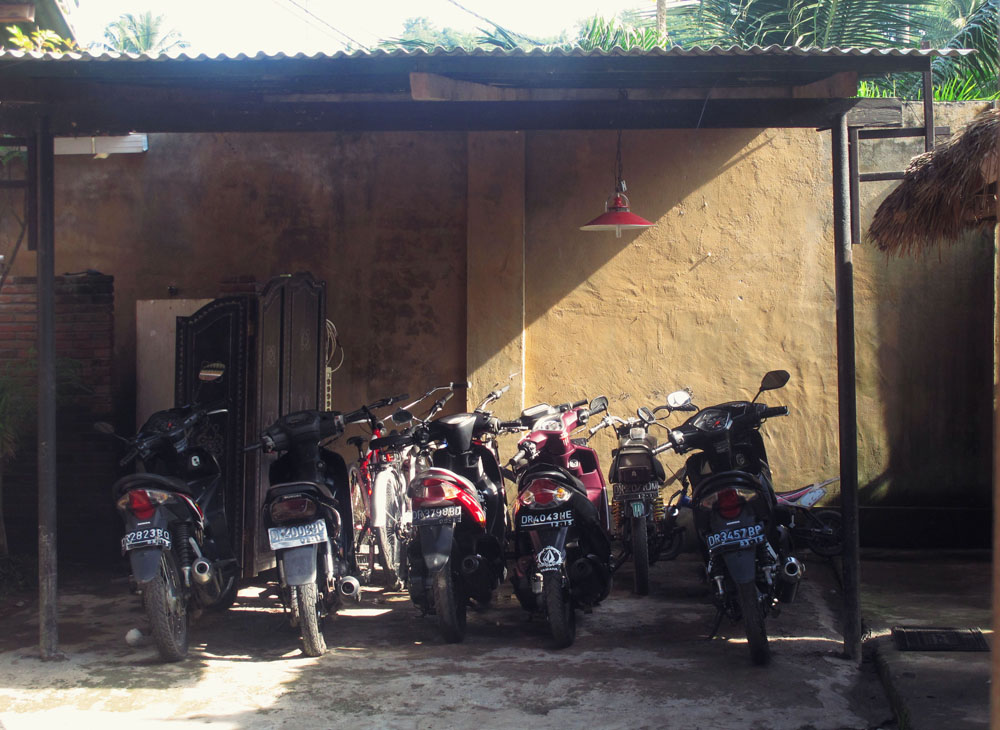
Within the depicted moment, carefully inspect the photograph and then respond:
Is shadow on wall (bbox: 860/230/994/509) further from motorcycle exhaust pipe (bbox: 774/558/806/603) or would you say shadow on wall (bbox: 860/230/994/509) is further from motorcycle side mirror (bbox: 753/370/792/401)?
motorcycle exhaust pipe (bbox: 774/558/806/603)

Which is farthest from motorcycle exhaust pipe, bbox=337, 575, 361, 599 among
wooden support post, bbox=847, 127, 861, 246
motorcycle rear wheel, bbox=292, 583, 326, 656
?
wooden support post, bbox=847, 127, 861, 246

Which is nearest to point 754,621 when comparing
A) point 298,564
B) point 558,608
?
A: point 558,608

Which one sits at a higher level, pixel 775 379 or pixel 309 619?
pixel 775 379

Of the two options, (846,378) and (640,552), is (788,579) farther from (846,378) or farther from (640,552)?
(640,552)

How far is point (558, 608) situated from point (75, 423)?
14.7ft

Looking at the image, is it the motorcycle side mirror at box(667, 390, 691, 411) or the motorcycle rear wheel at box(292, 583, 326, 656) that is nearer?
the motorcycle rear wheel at box(292, 583, 326, 656)

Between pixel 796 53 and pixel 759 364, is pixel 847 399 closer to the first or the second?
pixel 796 53

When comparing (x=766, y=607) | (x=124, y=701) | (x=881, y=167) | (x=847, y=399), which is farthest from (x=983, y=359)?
(x=124, y=701)

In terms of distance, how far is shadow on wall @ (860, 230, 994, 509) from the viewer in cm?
786

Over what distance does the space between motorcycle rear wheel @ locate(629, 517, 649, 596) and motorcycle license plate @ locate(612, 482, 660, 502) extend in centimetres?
15

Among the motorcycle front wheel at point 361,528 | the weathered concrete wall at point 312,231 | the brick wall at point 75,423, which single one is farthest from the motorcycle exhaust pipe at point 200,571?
the weathered concrete wall at point 312,231

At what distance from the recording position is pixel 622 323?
8.14 meters

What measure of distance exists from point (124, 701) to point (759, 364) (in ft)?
17.6

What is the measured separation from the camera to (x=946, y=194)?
5.58m
